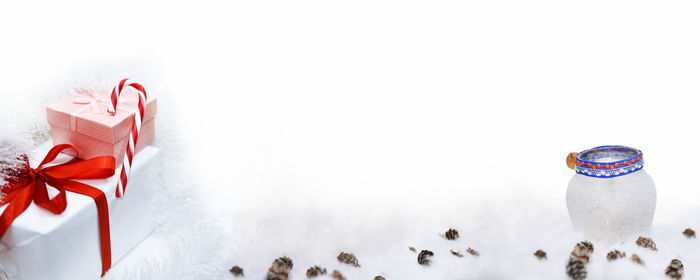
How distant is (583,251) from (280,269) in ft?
2.30

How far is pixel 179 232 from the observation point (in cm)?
189

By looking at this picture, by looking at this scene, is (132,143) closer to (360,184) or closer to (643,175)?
(360,184)

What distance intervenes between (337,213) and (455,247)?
0.32 metres

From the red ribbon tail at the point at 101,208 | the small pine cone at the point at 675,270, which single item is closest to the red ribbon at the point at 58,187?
the red ribbon tail at the point at 101,208

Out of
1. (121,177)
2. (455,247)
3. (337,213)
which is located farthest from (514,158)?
(121,177)

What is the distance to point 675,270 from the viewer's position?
1.76 meters

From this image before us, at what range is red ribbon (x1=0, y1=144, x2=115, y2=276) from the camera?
1.57 m

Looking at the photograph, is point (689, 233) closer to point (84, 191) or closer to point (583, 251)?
point (583, 251)

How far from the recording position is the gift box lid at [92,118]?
1.68 meters

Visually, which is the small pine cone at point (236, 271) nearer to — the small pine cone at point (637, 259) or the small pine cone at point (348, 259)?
the small pine cone at point (348, 259)

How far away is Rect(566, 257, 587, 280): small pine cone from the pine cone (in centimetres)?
64

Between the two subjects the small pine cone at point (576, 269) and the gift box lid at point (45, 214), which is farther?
the small pine cone at point (576, 269)

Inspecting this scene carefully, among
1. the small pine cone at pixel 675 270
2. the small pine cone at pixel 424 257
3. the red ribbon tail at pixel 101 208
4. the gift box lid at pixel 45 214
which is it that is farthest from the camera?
the small pine cone at pixel 424 257

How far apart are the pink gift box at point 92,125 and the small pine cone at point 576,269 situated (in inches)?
40.5
